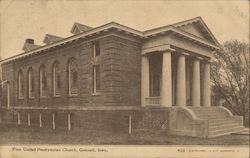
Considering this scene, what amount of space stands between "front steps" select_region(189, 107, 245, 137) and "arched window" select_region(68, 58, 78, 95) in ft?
16.5

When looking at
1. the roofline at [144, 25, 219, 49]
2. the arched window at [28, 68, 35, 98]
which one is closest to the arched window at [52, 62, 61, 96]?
the arched window at [28, 68, 35, 98]

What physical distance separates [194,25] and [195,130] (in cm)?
479

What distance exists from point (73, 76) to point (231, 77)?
25.1 feet

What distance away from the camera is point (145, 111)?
11.1 meters

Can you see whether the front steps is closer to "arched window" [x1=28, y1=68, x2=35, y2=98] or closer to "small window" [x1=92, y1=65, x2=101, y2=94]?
"small window" [x1=92, y1=65, x2=101, y2=94]

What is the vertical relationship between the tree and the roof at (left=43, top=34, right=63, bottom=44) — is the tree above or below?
below

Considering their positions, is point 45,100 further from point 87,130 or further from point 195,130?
point 195,130

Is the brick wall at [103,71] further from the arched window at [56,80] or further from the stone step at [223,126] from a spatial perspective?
the stone step at [223,126]

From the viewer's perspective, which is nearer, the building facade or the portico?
the building facade

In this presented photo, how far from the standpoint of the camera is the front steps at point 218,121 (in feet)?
33.9

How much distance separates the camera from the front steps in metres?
10.3

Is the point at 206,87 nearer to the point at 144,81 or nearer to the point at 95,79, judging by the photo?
the point at 144,81

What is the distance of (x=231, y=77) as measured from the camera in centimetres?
1407

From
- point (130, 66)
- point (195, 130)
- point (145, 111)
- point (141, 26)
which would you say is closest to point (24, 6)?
point (141, 26)
